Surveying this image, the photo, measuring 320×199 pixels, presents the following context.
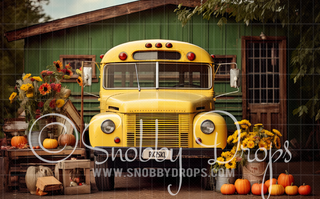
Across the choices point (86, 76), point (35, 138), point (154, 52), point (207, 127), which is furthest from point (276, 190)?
point (35, 138)

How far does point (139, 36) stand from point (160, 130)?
5115 mm

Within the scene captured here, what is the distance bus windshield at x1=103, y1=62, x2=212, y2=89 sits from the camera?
677cm

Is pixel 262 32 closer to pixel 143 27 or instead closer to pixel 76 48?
pixel 143 27

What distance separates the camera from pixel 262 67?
10484mm

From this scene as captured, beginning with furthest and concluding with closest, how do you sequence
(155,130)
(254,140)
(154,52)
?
1. (154,52)
2. (254,140)
3. (155,130)

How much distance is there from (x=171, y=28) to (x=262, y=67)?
261cm

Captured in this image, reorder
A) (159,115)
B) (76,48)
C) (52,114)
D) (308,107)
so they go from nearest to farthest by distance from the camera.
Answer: (159,115) < (52,114) < (308,107) < (76,48)

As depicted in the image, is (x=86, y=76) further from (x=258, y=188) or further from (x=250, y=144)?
(x=258, y=188)

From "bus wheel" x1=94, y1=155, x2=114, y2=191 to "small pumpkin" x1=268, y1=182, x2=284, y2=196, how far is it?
2.37 metres

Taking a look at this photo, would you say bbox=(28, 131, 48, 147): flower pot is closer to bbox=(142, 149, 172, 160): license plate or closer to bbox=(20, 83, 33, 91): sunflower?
bbox=(20, 83, 33, 91): sunflower

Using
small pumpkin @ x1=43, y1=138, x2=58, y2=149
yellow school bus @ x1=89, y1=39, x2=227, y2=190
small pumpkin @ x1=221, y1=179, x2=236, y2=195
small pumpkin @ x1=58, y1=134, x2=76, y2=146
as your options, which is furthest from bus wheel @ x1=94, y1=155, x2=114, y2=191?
small pumpkin @ x1=221, y1=179, x2=236, y2=195

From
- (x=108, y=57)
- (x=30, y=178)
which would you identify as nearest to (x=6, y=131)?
(x=30, y=178)

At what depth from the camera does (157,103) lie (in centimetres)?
588

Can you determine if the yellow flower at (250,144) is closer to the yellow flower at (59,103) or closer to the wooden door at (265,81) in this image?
the yellow flower at (59,103)
